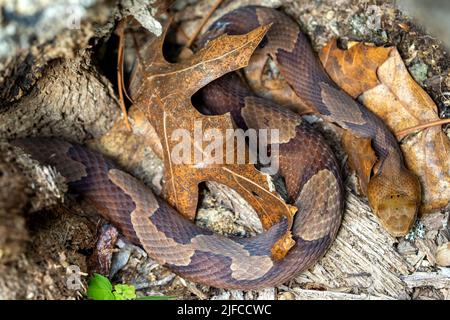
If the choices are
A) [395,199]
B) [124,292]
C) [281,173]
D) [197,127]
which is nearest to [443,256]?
[395,199]

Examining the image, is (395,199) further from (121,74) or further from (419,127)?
(121,74)

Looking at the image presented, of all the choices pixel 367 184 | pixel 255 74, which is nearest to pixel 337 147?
pixel 367 184

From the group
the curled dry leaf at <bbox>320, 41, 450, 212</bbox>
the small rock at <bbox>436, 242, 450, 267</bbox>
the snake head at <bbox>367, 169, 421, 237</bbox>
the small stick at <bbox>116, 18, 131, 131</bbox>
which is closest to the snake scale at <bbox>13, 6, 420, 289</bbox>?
the snake head at <bbox>367, 169, 421, 237</bbox>

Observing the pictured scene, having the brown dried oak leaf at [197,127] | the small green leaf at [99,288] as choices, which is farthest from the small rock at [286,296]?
the small green leaf at [99,288]

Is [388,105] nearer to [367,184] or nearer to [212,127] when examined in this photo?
[367,184]

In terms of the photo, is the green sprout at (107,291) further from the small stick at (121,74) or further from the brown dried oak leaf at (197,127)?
the small stick at (121,74)
